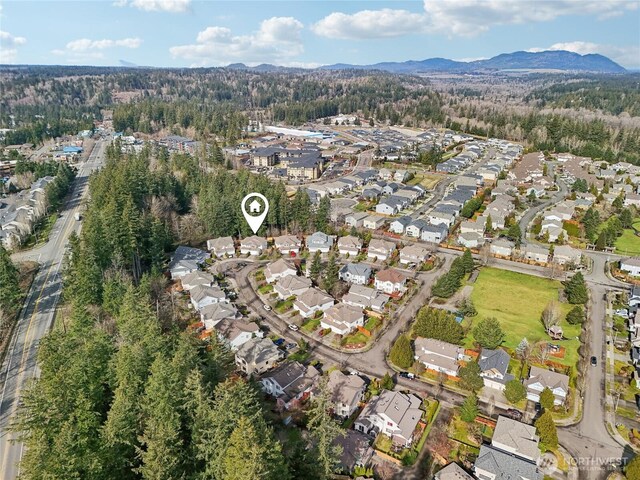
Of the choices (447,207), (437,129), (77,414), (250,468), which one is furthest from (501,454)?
(437,129)

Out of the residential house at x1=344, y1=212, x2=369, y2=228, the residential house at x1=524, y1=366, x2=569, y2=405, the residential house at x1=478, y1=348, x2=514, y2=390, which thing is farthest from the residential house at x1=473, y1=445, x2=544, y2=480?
the residential house at x1=344, y1=212, x2=369, y2=228

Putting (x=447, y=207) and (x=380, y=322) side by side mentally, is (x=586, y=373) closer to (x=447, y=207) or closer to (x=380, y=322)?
(x=380, y=322)

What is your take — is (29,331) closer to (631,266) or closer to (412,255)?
(412,255)

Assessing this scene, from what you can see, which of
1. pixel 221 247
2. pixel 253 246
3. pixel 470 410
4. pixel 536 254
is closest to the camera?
pixel 470 410

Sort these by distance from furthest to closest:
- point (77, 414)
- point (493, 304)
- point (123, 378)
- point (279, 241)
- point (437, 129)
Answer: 1. point (437, 129)
2. point (279, 241)
3. point (493, 304)
4. point (123, 378)
5. point (77, 414)

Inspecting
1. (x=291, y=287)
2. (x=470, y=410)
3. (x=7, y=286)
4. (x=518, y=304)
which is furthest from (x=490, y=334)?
(x=7, y=286)

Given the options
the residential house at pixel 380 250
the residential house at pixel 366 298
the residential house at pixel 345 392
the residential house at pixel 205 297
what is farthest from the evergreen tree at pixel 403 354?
the residential house at pixel 380 250

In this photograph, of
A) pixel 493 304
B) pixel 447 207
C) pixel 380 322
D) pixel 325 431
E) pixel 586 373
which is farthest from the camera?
pixel 447 207
